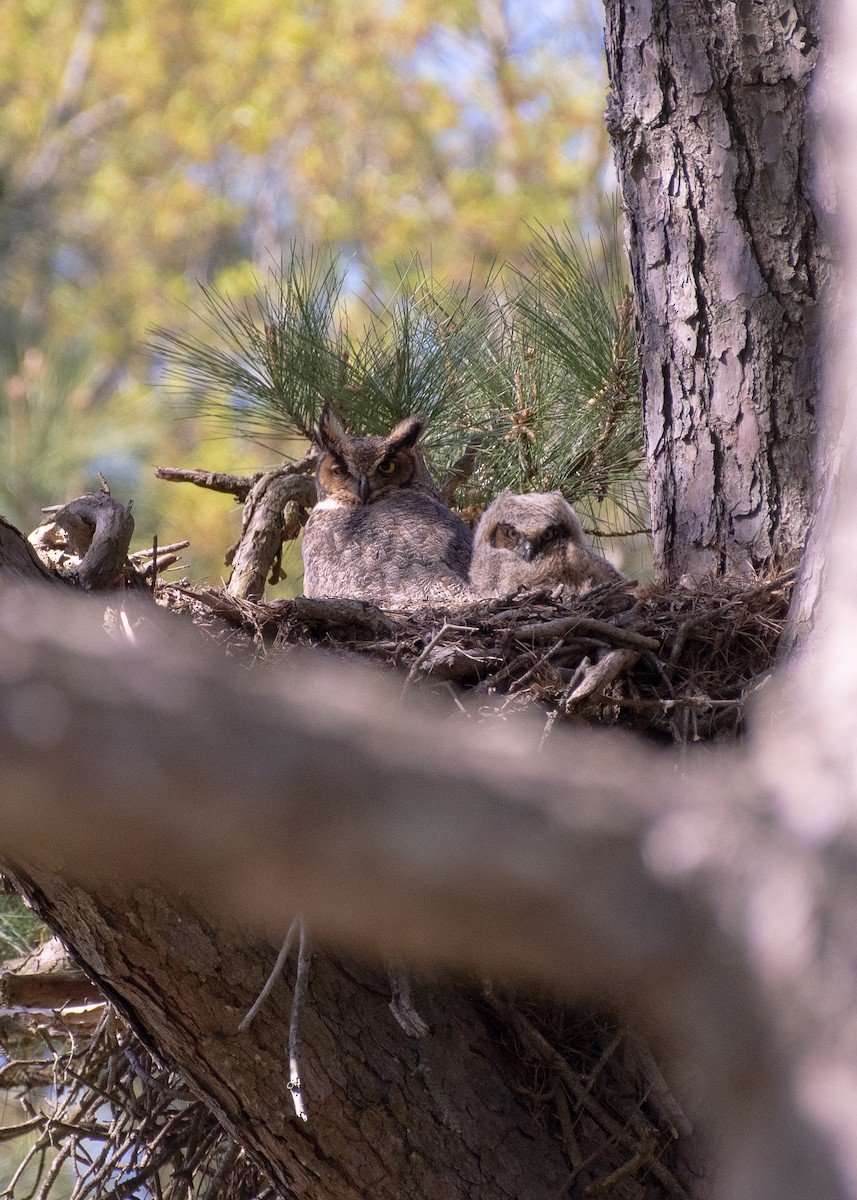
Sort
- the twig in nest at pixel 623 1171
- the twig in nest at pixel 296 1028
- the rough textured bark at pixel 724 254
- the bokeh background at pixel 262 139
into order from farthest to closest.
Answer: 1. the bokeh background at pixel 262 139
2. the rough textured bark at pixel 724 254
3. the twig in nest at pixel 623 1171
4. the twig in nest at pixel 296 1028

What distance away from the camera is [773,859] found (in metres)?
0.58

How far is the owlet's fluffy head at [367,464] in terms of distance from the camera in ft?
12.2

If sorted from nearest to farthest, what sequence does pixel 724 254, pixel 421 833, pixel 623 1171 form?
1. pixel 421 833
2. pixel 623 1171
3. pixel 724 254

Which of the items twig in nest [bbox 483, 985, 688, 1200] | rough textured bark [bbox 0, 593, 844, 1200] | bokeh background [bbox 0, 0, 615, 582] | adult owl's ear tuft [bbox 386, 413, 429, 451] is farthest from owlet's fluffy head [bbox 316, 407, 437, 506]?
bokeh background [bbox 0, 0, 615, 582]

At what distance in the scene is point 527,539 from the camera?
3.11 meters

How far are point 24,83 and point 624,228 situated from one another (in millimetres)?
11379

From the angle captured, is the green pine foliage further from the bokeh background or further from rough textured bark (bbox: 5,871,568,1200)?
the bokeh background

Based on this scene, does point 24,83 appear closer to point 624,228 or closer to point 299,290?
point 299,290

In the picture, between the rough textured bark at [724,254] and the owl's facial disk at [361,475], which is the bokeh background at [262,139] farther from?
the rough textured bark at [724,254]

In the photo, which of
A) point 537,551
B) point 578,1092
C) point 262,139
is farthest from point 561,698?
point 262,139

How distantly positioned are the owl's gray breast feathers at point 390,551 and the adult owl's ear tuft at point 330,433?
0.67 ft

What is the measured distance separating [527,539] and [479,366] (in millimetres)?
631

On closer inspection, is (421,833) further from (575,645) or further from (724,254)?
(724,254)

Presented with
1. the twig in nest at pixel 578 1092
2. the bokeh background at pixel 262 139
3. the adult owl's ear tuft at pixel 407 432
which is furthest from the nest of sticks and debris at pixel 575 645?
the bokeh background at pixel 262 139
